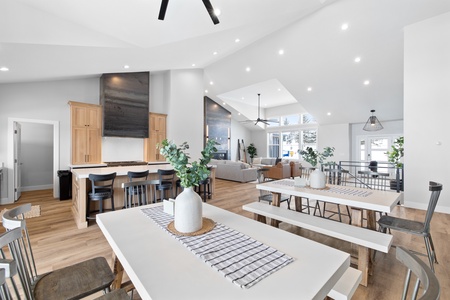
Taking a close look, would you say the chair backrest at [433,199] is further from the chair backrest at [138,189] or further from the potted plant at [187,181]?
the chair backrest at [138,189]

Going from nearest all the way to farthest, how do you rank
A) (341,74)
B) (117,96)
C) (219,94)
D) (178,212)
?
(178,212) → (117,96) → (341,74) → (219,94)

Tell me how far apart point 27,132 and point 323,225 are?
8151 mm

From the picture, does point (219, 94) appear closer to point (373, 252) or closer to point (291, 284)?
point (373, 252)

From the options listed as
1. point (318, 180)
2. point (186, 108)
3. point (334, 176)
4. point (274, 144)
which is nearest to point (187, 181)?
point (318, 180)

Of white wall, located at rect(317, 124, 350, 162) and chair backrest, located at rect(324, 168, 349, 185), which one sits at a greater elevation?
white wall, located at rect(317, 124, 350, 162)

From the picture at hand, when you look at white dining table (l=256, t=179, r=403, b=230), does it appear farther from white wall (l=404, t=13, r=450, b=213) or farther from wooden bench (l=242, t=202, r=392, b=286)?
white wall (l=404, t=13, r=450, b=213)

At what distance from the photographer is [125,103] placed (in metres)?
6.14

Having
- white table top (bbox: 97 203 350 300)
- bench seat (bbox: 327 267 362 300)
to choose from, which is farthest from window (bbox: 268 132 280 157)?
white table top (bbox: 97 203 350 300)

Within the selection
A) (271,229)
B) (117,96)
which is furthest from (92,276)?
(117,96)

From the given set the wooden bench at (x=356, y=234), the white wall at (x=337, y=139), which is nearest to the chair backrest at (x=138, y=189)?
the wooden bench at (x=356, y=234)

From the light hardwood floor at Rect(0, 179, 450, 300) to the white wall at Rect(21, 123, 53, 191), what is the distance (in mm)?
1852

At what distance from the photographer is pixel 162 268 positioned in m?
1.00

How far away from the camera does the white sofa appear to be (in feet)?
26.0

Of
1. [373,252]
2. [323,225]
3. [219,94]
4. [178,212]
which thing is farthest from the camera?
[219,94]
